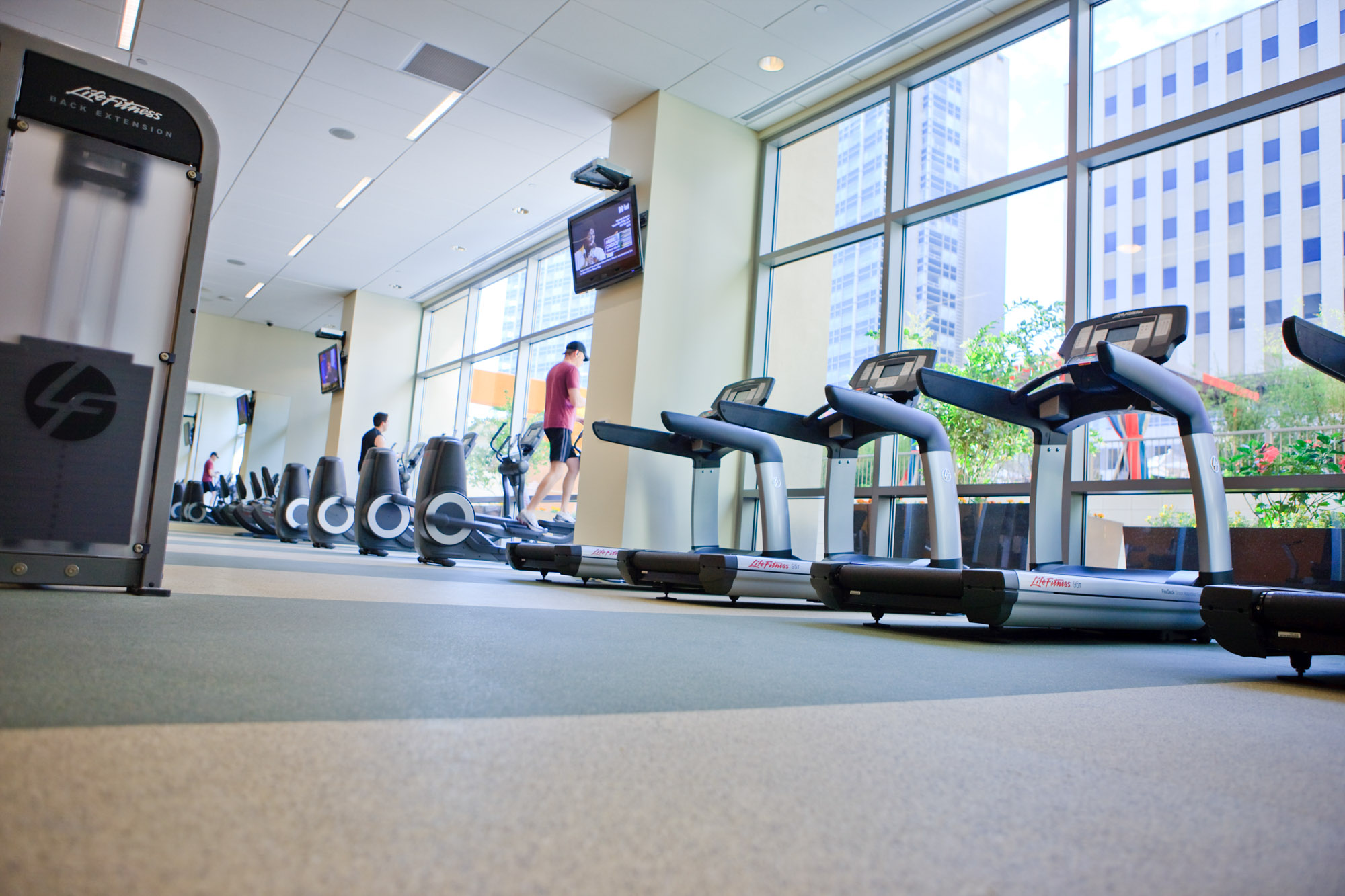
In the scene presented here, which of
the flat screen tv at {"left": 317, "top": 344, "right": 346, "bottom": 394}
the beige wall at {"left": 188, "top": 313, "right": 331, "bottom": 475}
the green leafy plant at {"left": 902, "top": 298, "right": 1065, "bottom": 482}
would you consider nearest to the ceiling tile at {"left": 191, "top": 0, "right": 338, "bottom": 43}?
the green leafy plant at {"left": 902, "top": 298, "right": 1065, "bottom": 482}

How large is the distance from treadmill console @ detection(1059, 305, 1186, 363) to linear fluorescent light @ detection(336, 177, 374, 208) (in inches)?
279

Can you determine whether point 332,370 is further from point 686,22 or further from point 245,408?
point 686,22

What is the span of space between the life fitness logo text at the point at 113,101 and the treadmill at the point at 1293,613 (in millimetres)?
3161

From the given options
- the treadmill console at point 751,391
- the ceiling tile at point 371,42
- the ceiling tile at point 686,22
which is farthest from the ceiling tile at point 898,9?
the ceiling tile at point 371,42

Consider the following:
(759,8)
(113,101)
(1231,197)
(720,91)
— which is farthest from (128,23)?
(1231,197)

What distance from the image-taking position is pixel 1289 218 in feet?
13.5

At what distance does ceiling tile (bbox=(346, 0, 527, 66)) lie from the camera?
570cm

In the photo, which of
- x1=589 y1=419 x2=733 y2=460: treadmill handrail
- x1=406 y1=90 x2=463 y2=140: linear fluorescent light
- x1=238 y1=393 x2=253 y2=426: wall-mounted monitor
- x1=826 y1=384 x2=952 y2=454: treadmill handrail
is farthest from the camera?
x1=238 y1=393 x2=253 y2=426: wall-mounted monitor

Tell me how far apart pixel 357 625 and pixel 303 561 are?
3.41m

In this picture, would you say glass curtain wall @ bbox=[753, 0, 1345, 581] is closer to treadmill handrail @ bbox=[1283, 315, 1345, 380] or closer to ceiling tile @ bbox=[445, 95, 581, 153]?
treadmill handrail @ bbox=[1283, 315, 1345, 380]

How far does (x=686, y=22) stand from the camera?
5691mm

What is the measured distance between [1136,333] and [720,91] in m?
4.19

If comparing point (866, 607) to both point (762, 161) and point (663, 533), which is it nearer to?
point (663, 533)

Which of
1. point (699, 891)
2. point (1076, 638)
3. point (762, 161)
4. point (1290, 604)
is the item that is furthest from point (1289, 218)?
point (699, 891)
